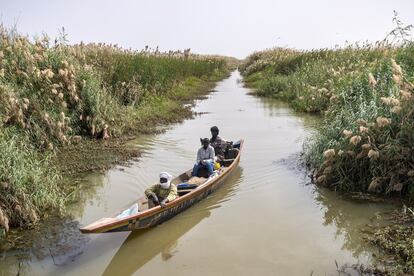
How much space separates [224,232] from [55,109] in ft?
20.7

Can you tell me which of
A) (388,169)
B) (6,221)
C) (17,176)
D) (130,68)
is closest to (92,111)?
(130,68)

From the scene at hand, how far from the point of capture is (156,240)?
704 cm

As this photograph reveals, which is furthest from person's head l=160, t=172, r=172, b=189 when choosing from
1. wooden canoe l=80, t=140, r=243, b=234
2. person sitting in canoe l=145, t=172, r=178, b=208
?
wooden canoe l=80, t=140, r=243, b=234

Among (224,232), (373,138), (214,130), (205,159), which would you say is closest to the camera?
(224,232)

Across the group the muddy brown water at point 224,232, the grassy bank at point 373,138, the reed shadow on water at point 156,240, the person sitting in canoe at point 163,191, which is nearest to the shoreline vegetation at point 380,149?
the grassy bank at point 373,138

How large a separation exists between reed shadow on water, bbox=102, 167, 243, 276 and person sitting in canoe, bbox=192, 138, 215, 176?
0.77 m

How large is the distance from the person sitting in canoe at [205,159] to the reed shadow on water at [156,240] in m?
0.77

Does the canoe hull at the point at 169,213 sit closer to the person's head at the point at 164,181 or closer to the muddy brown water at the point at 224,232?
the muddy brown water at the point at 224,232

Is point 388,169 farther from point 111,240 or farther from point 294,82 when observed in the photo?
point 294,82

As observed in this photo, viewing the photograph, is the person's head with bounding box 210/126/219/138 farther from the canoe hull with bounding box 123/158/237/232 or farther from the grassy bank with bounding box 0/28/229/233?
the grassy bank with bounding box 0/28/229/233

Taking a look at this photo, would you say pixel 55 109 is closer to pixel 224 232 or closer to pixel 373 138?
pixel 224 232

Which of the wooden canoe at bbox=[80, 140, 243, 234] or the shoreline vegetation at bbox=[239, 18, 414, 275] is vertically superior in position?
the shoreline vegetation at bbox=[239, 18, 414, 275]

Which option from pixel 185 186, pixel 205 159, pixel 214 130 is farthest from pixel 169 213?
pixel 214 130

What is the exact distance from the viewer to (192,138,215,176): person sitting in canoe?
9.31 metres
